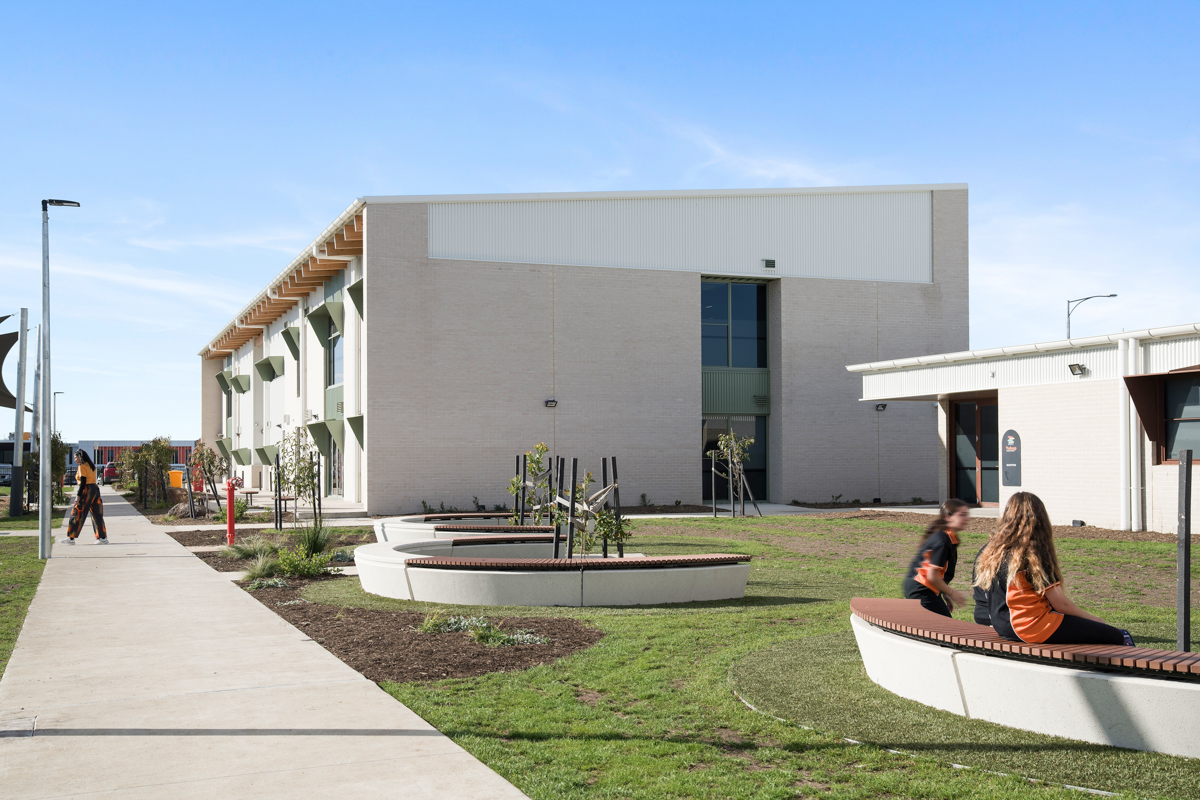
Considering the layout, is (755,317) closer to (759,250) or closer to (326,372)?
(759,250)

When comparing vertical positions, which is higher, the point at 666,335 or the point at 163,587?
the point at 666,335

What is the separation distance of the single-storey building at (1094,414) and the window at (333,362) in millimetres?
19363

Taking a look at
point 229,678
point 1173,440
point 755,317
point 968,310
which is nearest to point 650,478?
point 755,317

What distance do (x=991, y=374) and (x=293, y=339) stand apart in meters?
28.7

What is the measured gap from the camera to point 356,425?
103ft

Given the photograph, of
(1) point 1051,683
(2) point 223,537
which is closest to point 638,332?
(2) point 223,537

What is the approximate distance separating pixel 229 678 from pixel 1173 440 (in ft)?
59.5

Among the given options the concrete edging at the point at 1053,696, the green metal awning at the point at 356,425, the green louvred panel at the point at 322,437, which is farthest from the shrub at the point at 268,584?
the green louvred panel at the point at 322,437

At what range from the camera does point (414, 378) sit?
28812 millimetres

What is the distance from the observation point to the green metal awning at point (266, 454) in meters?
48.2

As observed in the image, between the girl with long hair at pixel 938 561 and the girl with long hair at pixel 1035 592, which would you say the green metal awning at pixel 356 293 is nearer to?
the girl with long hair at pixel 938 561

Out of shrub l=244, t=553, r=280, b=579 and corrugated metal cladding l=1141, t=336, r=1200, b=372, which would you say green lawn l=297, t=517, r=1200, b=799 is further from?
corrugated metal cladding l=1141, t=336, r=1200, b=372

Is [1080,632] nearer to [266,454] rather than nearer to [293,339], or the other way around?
[293,339]

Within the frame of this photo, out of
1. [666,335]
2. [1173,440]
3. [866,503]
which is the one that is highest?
[666,335]
